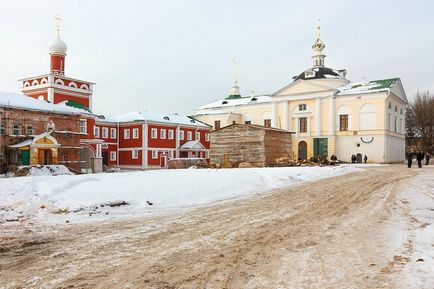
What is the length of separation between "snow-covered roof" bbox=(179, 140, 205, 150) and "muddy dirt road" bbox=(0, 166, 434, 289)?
144 feet

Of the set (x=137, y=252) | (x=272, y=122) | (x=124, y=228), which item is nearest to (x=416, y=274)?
(x=137, y=252)

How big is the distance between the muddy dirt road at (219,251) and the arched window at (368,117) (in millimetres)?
41067

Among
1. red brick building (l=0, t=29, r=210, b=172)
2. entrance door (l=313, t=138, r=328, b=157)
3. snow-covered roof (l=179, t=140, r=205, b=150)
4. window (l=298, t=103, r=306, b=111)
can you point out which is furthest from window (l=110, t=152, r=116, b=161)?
entrance door (l=313, t=138, r=328, b=157)

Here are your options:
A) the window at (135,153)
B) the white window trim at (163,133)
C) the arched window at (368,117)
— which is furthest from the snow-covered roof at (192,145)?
the arched window at (368,117)

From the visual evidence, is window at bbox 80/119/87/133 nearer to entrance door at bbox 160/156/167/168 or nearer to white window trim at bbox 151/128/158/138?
white window trim at bbox 151/128/158/138

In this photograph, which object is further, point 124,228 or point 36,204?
point 36,204

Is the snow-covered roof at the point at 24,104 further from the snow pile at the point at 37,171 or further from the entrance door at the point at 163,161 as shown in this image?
the entrance door at the point at 163,161

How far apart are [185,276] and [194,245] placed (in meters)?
1.77

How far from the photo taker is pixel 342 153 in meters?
51.4

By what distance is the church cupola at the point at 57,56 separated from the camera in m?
44.2

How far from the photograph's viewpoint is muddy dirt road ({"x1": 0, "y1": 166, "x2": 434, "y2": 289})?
5.29 m

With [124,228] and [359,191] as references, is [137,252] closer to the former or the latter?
[124,228]

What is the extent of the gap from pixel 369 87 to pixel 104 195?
46.0 metres

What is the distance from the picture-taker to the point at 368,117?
4953cm
